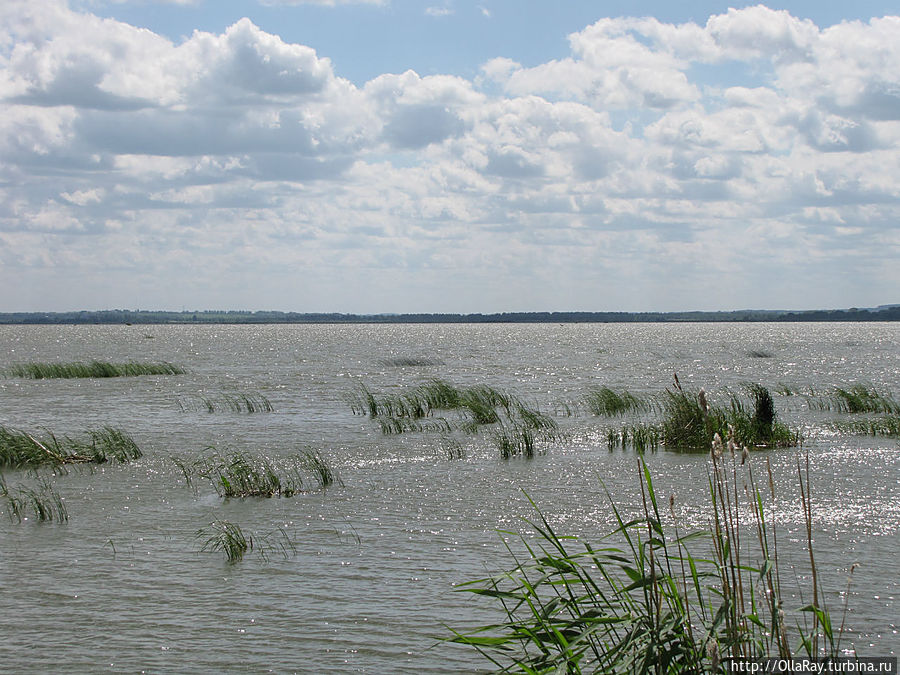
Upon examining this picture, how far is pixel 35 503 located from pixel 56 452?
4800 mm

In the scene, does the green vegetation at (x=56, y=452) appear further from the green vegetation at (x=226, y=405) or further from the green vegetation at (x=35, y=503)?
the green vegetation at (x=226, y=405)

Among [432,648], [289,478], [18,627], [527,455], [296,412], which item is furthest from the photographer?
[296,412]

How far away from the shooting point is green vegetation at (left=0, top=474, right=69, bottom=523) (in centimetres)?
1312

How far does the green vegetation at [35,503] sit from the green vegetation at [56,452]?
2495mm

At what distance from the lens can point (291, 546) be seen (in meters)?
11.3

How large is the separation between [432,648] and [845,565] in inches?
216

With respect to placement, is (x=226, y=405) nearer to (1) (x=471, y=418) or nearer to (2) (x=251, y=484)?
(1) (x=471, y=418)

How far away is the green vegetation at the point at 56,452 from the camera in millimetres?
17953

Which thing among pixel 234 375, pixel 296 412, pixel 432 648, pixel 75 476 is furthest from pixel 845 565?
pixel 234 375

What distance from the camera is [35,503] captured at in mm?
13609

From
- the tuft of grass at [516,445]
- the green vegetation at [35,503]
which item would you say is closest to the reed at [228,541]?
the green vegetation at [35,503]

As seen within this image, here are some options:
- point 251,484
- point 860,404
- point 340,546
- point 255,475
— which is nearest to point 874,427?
point 860,404

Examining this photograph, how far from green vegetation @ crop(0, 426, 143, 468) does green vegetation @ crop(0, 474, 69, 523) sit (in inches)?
98.2

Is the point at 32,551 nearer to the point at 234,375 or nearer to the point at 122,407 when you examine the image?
the point at 122,407
